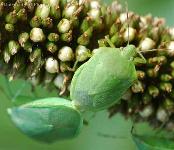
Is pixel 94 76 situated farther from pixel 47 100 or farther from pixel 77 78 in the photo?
pixel 47 100

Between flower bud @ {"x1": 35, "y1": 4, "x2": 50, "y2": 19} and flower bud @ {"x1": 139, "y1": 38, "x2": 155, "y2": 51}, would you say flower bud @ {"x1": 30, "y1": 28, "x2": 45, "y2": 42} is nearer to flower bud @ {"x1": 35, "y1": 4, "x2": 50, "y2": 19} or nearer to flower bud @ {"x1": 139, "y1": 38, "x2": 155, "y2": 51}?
flower bud @ {"x1": 35, "y1": 4, "x2": 50, "y2": 19}

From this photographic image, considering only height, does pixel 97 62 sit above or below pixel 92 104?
above

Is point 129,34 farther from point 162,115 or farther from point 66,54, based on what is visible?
point 162,115

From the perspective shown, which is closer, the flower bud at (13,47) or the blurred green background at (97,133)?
the flower bud at (13,47)

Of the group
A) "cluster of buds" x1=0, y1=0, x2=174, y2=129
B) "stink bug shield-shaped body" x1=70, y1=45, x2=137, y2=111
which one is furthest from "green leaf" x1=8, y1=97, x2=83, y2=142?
"stink bug shield-shaped body" x1=70, y1=45, x2=137, y2=111

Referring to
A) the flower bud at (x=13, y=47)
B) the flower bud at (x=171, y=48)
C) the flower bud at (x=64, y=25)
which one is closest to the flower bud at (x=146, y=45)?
the flower bud at (x=171, y=48)

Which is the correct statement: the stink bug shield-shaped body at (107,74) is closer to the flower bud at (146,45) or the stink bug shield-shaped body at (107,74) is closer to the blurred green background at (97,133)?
the flower bud at (146,45)

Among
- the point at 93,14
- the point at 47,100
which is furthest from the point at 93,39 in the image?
the point at 47,100
